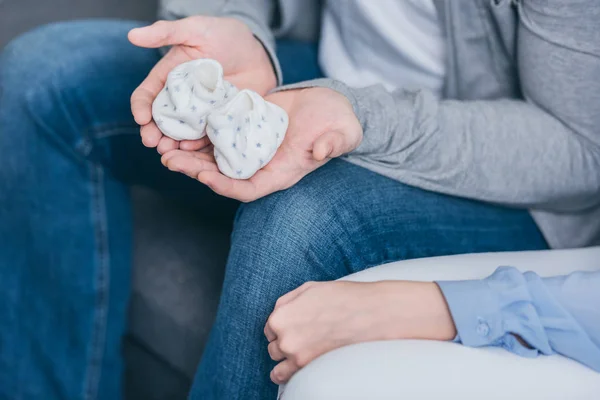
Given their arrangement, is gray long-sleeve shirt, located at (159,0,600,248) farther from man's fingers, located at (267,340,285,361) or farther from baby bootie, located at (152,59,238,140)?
man's fingers, located at (267,340,285,361)

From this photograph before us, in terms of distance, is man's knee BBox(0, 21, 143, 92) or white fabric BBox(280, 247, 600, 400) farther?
man's knee BBox(0, 21, 143, 92)

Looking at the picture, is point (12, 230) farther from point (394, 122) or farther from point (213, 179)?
point (394, 122)

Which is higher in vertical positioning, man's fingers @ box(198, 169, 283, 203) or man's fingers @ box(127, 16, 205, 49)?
man's fingers @ box(127, 16, 205, 49)

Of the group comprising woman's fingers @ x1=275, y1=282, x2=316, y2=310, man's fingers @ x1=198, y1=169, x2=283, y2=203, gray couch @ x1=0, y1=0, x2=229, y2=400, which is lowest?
gray couch @ x1=0, y1=0, x2=229, y2=400

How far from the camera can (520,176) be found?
2.30ft

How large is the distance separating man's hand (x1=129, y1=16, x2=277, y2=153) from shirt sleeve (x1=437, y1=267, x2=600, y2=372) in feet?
0.99

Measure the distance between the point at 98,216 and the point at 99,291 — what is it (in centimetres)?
10

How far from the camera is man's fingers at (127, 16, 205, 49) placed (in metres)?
0.64

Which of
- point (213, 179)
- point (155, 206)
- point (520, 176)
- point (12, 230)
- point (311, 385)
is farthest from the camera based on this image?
point (155, 206)

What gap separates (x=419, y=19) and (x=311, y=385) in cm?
48

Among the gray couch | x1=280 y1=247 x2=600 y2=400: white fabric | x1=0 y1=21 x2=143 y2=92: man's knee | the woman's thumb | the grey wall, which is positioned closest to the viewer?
x1=280 y1=247 x2=600 y2=400: white fabric

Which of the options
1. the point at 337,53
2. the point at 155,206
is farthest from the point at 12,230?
the point at 337,53

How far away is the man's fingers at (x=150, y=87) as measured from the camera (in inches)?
24.9

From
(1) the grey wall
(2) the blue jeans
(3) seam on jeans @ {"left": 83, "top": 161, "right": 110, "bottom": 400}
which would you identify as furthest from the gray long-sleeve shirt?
(1) the grey wall
